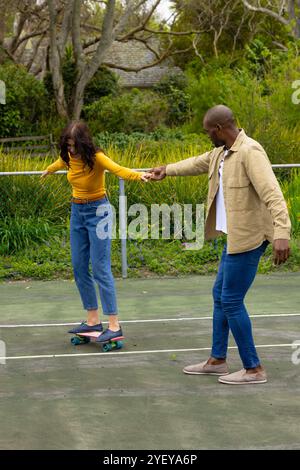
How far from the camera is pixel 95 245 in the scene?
26.8 ft

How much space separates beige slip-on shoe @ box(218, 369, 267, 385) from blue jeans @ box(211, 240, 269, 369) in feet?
0.20

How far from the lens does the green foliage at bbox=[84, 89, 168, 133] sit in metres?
36.7

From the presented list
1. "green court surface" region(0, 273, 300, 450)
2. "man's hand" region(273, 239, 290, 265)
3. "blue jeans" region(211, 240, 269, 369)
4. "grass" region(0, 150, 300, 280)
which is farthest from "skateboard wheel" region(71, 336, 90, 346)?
"grass" region(0, 150, 300, 280)

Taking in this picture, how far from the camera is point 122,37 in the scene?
44469 millimetres

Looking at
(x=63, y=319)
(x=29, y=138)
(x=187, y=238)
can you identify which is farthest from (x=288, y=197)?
(x=29, y=138)

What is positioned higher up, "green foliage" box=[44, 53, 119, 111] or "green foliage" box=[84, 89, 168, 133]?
"green foliage" box=[44, 53, 119, 111]

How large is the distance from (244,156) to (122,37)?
38735mm

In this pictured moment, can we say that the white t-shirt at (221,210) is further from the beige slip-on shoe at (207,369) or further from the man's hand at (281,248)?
the beige slip-on shoe at (207,369)

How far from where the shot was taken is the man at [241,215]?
21.2ft

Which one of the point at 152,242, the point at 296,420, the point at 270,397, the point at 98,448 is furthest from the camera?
the point at 152,242

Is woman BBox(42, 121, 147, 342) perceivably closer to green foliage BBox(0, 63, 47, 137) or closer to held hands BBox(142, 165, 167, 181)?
held hands BBox(142, 165, 167, 181)

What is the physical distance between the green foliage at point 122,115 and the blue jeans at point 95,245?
2789 cm

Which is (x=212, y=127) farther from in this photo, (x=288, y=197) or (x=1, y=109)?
(x=1, y=109)

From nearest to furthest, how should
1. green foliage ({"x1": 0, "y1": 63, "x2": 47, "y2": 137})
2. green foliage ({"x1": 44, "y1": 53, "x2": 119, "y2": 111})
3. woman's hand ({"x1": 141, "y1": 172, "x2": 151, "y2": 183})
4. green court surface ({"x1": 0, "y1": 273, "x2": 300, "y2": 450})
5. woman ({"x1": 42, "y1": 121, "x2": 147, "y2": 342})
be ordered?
green court surface ({"x1": 0, "y1": 273, "x2": 300, "y2": 450}) < woman's hand ({"x1": 141, "y1": 172, "x2": 151, "y2": 183}) < woman ({"x1": 42, "y1": 121, "x2": 147, "y2": 342}) < green foliage ({"x1": 0, "y1": 63, "x2": 47, "y2": 137}) < green foliage ({"x1": 44, "y1": 53, "x2": 119, "y2": 111})
